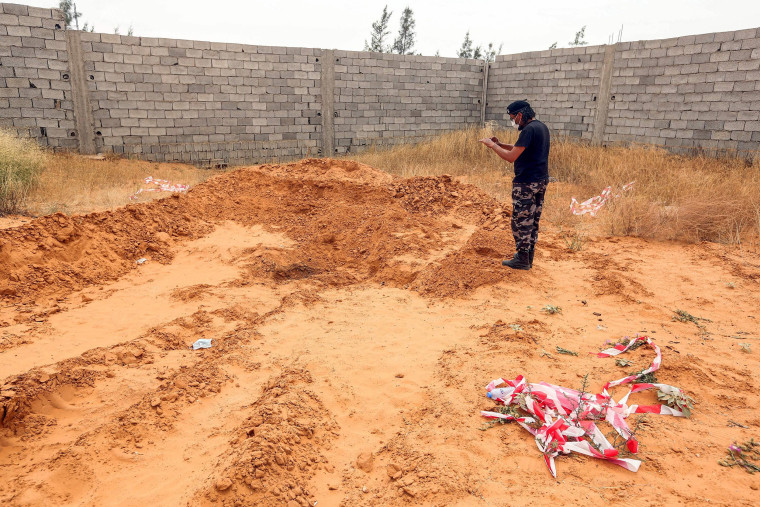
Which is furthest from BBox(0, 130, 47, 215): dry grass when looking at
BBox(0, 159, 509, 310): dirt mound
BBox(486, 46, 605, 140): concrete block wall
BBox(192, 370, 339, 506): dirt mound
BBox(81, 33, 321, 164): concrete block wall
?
BBox(486, 46, 605, 140): concrete block wall

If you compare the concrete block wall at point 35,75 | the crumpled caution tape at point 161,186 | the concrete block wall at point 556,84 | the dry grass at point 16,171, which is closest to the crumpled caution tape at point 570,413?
the dry grass at point 16,171

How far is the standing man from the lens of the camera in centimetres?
449

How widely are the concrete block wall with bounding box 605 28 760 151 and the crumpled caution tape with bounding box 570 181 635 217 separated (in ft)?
10.8

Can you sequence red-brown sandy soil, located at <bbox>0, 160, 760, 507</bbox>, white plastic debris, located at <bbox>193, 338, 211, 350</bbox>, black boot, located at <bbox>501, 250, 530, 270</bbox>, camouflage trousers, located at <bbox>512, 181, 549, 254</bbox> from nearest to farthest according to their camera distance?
red-brown sandy soil, located at <bbox>0, 160, 760, 507</bbox>
white plastic debris, located at <bbox>193, 338, 211, 350</bbox>
camouflage trousers, located at <bbox>512, 181, 549, 254</bbox>
black boot, located at <bbox>501, 250, 530, 270</bbox>

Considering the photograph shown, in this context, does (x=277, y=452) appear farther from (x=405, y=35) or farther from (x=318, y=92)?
(x=405, y=35)

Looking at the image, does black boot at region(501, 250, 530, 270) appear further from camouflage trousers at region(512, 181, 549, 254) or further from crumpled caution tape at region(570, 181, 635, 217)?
crumpled caution tape at region(570, 181, 635, 217)

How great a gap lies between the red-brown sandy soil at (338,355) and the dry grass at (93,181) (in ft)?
4.98

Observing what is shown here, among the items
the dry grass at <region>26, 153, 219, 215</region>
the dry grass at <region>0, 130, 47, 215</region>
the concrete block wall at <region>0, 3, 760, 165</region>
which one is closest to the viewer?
the dry grass at <region>0, 130, 47, 215</region>

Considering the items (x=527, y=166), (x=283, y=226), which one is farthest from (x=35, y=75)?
(x=527, y=166)

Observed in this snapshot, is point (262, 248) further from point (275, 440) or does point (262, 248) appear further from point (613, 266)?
point (613, 266)

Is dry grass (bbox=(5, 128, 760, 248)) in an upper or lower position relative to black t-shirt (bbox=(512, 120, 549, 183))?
lower

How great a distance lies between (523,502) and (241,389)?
1846mm

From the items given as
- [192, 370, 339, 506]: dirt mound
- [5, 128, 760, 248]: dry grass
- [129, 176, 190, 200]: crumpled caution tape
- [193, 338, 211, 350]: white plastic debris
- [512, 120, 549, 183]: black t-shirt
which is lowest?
[193, 338, 211, 350]: white plastic debris

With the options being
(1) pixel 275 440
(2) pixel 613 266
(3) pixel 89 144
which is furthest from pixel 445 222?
(3) pixel 89 144
